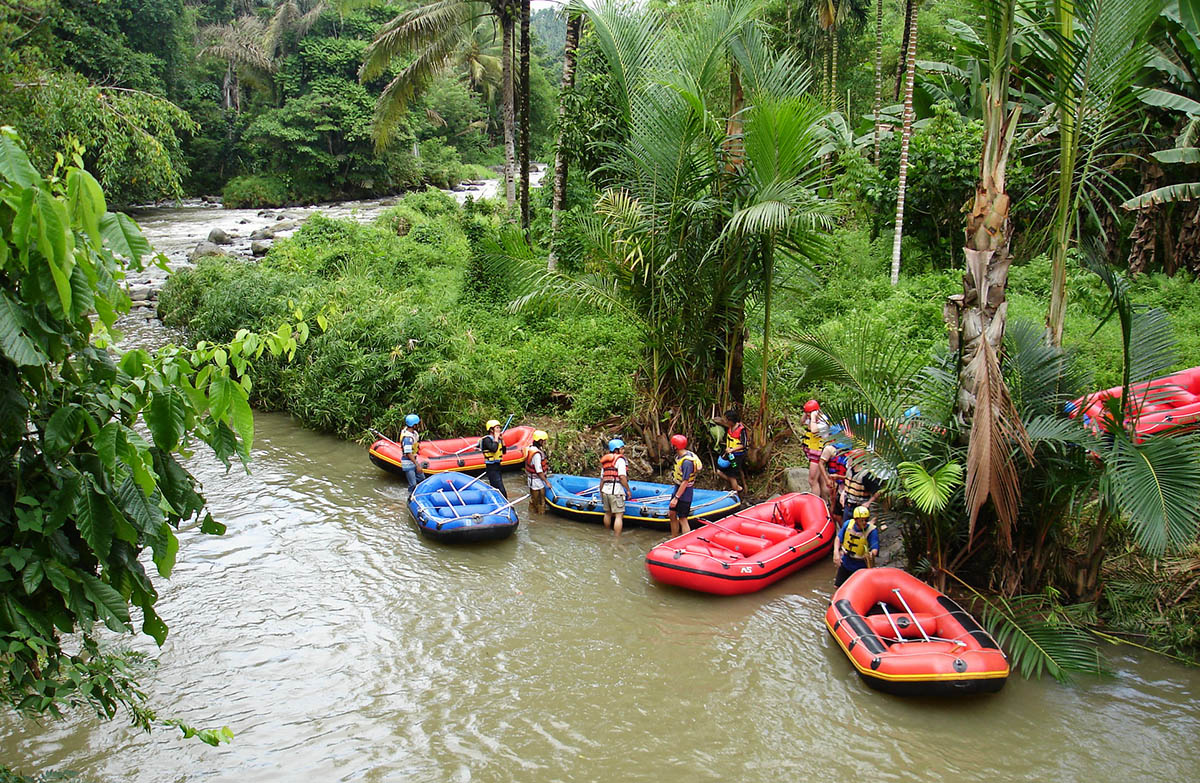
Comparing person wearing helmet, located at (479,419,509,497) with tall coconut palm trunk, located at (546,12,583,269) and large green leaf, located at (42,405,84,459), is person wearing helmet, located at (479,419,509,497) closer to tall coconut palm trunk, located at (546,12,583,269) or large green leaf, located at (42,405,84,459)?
tall coconut palm trunk, located at (546,12,583,269)

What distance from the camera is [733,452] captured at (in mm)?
10062

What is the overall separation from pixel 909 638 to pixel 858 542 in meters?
1.02

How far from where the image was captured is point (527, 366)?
1323 centimetres

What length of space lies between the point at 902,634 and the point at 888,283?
8.46m

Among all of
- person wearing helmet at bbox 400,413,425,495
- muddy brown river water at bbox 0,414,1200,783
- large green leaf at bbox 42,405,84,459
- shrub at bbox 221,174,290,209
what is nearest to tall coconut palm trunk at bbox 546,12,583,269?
person wearing helmet at bbox 400,413,425,495

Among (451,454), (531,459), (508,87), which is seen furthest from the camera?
(508,87)

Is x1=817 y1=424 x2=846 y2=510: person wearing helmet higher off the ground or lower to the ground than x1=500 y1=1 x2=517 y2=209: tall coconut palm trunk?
lower

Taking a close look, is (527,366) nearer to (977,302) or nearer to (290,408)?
(290,408)

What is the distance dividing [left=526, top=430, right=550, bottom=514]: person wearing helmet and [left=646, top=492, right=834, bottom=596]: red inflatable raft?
2252mm

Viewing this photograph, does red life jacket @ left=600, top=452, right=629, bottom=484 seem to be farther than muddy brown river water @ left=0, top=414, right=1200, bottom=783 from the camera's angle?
Yes

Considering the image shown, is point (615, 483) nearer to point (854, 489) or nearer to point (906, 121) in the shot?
point (854, 489)

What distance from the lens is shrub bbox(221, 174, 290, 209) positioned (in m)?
36.9

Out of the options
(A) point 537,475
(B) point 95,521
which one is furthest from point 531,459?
(B) point 95,521

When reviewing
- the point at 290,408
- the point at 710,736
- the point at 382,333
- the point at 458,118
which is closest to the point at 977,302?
the point at 710,736
